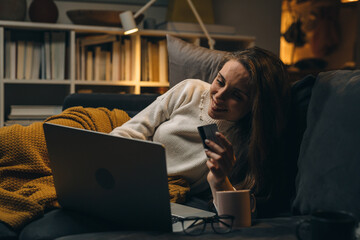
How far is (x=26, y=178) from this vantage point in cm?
142

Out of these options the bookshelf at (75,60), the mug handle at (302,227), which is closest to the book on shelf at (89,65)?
the bookshelf at (75,60)

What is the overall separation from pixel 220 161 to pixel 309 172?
0.29m

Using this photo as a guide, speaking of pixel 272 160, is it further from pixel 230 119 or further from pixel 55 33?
pixel 55 33

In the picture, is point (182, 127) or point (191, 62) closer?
point (182, 127)

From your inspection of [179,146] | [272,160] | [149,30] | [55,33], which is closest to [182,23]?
[149,30]

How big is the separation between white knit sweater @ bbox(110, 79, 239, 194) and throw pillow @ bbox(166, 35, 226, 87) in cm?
13

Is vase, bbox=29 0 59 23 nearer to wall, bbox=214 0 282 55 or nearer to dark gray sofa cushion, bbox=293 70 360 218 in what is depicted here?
wall, bbox=214 0 282 55

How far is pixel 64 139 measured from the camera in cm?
108

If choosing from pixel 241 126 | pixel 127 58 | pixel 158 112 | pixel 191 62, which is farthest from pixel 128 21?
pixel 241 126

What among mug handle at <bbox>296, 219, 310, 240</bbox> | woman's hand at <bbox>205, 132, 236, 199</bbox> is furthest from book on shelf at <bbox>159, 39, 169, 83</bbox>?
mug handle at <bbox>296, 219, 310, 240</bbox>

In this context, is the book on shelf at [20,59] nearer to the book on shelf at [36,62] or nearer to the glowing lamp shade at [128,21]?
the book on shelf at [36,62]

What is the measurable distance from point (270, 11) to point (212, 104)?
8.41 ft

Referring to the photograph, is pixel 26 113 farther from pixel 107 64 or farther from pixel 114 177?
pixel 114 177

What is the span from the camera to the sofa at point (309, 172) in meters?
1.03
